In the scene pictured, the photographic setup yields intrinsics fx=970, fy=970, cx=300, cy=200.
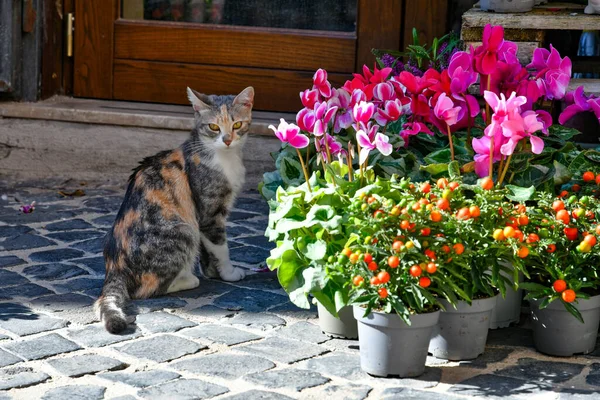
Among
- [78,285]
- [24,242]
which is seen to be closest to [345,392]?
[78,285]

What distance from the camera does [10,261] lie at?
4.73 m

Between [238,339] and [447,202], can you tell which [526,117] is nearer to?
[447,202]

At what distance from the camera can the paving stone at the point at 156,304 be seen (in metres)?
4.07

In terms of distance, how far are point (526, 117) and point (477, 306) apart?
2.25 feet

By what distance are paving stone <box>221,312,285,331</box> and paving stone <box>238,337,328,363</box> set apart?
0.18m

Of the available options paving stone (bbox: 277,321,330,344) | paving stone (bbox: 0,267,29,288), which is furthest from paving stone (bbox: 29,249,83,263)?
paving stone (bbox: 277,321,330,344)

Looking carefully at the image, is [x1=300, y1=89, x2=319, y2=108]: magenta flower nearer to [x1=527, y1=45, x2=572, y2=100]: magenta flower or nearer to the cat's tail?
[x1=527, y1=45, x2=572, y2=100]: magenta flower

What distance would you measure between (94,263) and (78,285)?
34 centimetres

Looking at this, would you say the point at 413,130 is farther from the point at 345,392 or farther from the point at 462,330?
the point at 345,392

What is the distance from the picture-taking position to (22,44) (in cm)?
643

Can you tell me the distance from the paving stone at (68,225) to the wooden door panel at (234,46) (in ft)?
5.19

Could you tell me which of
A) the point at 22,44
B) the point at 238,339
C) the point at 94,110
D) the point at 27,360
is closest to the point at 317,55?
the point at 94,110

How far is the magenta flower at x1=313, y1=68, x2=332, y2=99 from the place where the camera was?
3.80 m

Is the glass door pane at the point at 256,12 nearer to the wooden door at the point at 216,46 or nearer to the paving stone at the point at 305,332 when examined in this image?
the wooden door at the point at 216,46
